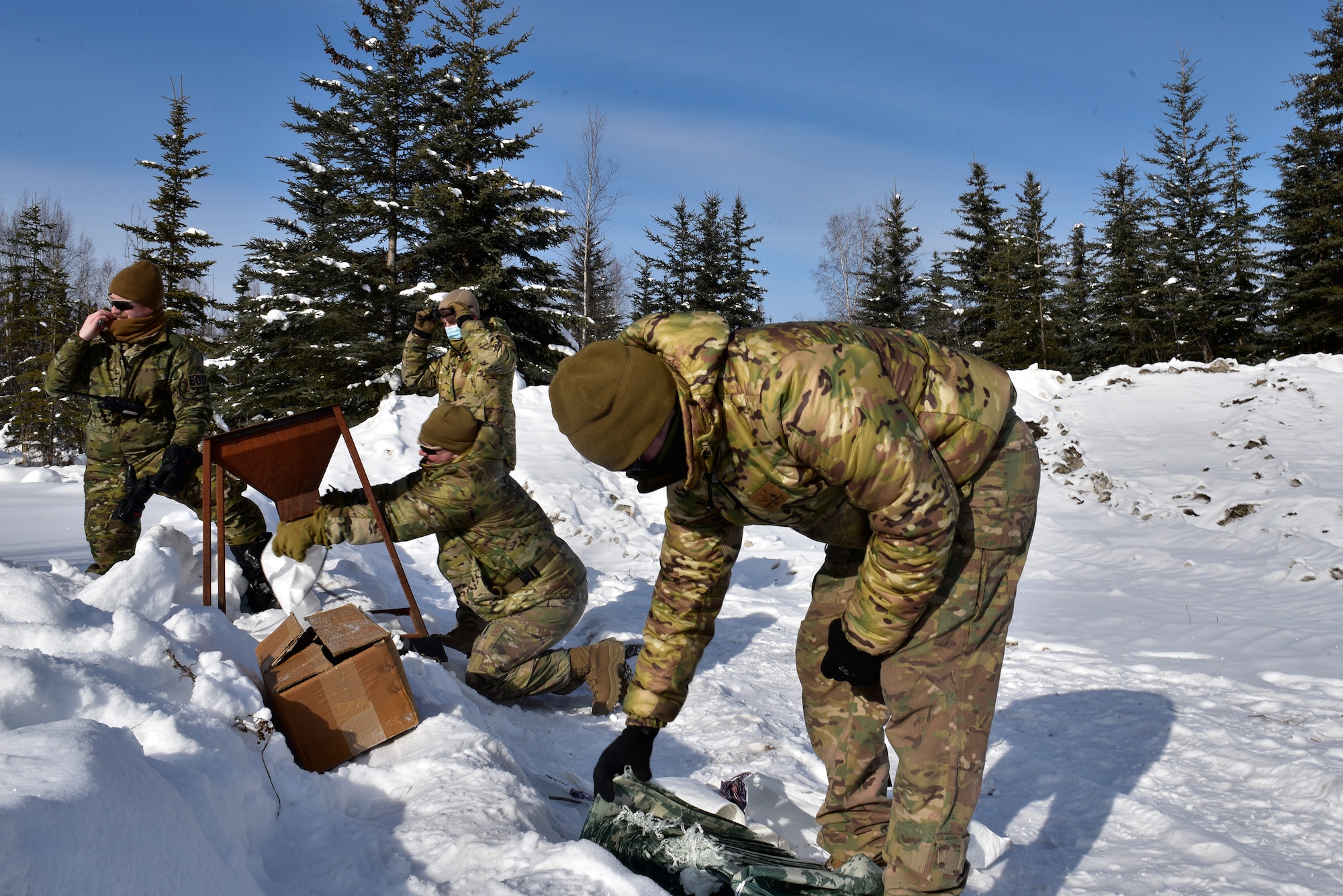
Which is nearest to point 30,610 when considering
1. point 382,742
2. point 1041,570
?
point 382,742

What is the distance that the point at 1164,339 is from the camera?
2298 cm

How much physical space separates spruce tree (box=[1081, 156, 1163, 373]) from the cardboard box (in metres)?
23.7

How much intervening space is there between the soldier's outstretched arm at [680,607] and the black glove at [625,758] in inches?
1.4

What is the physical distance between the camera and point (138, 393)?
481 centimetres

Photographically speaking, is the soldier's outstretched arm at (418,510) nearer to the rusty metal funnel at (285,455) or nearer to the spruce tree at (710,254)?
the rusty metal funnel at (285,455)

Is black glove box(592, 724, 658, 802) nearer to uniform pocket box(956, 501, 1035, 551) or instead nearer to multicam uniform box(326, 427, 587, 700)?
uniform pocket box(956, 501, 1035, 551)

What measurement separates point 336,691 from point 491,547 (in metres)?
1.46

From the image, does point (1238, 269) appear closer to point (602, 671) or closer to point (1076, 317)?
point (1076, 317)

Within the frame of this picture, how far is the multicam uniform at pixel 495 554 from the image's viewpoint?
158 inches

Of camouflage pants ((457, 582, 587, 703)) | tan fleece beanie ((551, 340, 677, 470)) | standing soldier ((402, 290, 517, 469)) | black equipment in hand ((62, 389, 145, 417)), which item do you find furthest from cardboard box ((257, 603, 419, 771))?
black equipment in hand ((62, 389, 145, 417))

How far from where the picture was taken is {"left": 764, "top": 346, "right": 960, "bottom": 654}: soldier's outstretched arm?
1.85 m

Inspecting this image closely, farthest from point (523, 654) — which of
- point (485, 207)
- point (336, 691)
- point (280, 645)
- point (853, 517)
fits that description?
point (485, 207)

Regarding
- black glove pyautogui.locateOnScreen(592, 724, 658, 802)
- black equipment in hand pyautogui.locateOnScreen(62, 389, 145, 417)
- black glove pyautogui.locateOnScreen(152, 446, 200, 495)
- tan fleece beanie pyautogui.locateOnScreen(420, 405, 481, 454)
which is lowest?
black glove pyautogui.locateOnScreen(592, 724, 658, 802)

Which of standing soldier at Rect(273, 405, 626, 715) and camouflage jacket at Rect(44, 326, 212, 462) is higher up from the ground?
camouflage jacket at Rect(44, 326, 212, 462)
